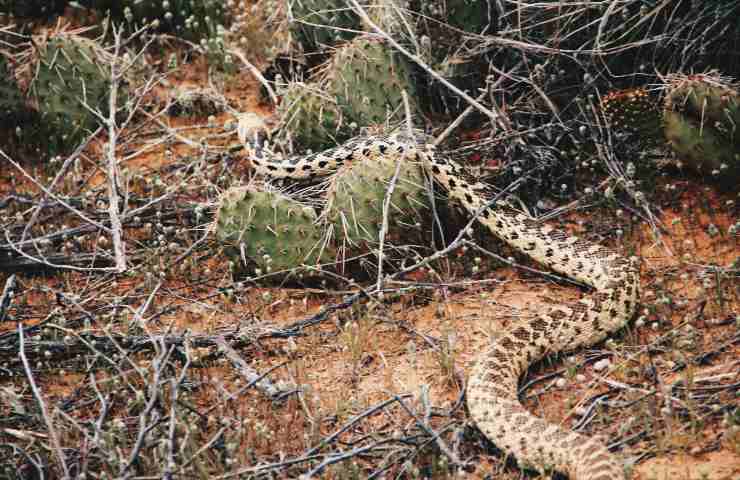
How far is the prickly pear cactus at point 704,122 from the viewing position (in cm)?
582

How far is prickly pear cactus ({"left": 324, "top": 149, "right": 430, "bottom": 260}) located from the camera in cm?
586

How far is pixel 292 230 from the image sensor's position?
5988mm

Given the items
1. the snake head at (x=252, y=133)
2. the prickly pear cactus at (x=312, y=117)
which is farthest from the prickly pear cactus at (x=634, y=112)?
the snake head at (x=252, y=133)

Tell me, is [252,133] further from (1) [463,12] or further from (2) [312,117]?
(1) [463,12]

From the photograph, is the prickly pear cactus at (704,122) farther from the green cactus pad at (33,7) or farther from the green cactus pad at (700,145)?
the green cactus pad at (33,7)

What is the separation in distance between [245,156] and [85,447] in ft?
12.2

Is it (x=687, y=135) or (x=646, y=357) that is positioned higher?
(x=687, y=135)

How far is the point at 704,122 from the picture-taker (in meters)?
6.00

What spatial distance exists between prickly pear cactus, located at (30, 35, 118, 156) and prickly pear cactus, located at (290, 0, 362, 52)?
5.86ft

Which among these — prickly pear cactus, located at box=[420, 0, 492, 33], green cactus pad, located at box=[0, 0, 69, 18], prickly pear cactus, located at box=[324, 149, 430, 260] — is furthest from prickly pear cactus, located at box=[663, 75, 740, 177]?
green cactus pad, located at box=[0, 0, 69, 18]

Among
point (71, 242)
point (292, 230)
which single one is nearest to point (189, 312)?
point (292, 230)

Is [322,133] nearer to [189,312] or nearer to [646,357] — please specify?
[189,312]

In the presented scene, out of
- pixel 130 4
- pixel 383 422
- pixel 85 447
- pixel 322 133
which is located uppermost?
pixel 130 4

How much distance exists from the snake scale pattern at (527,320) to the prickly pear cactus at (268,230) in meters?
0.65
